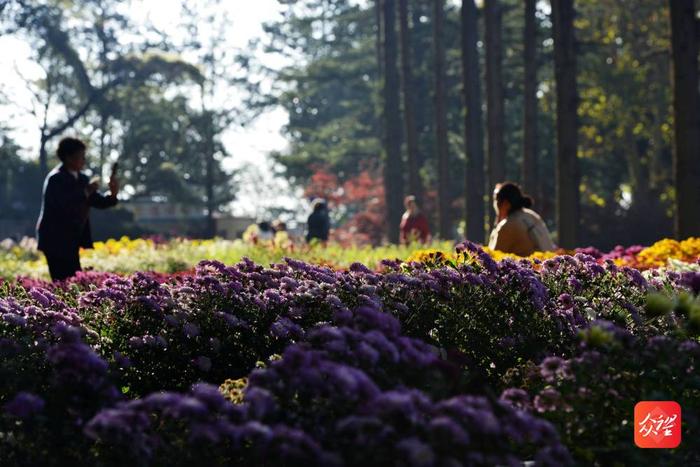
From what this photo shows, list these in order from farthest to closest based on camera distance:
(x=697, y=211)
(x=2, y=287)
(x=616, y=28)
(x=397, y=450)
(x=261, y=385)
→ (x=616, y=28) → (x=697, y=211) → (x=2, y=287) → (x=261, y=385) → (x=397, y=450)

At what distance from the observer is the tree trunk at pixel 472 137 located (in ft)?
80.1

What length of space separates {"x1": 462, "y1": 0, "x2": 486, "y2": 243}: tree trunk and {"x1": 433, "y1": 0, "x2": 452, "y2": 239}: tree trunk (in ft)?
11.8

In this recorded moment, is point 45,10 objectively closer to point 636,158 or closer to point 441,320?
point 636,158

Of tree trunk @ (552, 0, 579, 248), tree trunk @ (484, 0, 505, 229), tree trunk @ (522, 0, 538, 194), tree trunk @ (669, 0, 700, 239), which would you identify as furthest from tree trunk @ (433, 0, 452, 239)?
tree trunk @ (669, 0, 700, 239)

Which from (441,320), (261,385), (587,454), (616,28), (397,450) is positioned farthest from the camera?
(616,28)

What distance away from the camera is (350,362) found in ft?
13.3

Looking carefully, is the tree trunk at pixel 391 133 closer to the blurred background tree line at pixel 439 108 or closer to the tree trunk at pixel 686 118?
the blurred background tree line at pixel 439 108

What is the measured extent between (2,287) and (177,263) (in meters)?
7.60

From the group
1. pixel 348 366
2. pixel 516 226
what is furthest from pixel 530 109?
pixel 348 366

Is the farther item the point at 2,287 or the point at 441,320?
the point at 2,287

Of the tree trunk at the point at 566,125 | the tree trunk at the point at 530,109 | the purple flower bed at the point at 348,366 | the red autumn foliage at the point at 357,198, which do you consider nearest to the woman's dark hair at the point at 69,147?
the purple flower bed at the point at 348,366

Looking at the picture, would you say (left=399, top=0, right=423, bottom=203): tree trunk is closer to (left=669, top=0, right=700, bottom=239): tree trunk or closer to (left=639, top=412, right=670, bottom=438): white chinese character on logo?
(left=669, top=0, right=700, bottom=239): tree trunk

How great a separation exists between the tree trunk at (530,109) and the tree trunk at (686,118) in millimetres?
9301

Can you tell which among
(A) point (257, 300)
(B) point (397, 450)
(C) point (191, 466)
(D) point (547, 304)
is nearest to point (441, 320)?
(D) point (547, 304)
